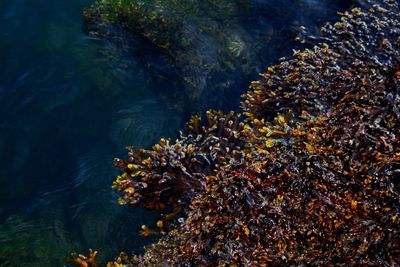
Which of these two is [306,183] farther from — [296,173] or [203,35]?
[203,35]

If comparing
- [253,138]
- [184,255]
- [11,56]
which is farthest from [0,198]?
[253,138]

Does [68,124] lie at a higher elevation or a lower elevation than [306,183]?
lower

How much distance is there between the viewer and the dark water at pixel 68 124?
523 cm

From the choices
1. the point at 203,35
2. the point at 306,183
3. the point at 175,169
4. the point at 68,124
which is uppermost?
the point at 203,35

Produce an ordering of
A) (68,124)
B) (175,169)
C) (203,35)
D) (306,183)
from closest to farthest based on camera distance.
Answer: (306,183) < (175,169) < (68,124) < (203,35)

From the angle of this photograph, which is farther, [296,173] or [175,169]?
[175,169]

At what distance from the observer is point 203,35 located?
639cm

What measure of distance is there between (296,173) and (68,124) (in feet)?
12.4

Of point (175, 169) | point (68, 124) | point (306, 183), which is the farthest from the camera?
point (68, 124)

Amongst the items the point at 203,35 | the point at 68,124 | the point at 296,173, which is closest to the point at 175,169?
the point at 296,173

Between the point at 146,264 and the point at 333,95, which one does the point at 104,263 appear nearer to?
the point at 146,264

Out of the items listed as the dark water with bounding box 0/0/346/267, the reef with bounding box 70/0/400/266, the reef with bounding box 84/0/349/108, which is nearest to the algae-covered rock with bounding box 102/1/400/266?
the reef with bounding box 70/0/400/266

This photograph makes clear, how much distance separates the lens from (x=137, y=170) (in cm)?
517

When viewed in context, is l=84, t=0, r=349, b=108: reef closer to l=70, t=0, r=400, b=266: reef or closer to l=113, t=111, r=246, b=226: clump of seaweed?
l=70, t=0, r=400, b=266: reef
